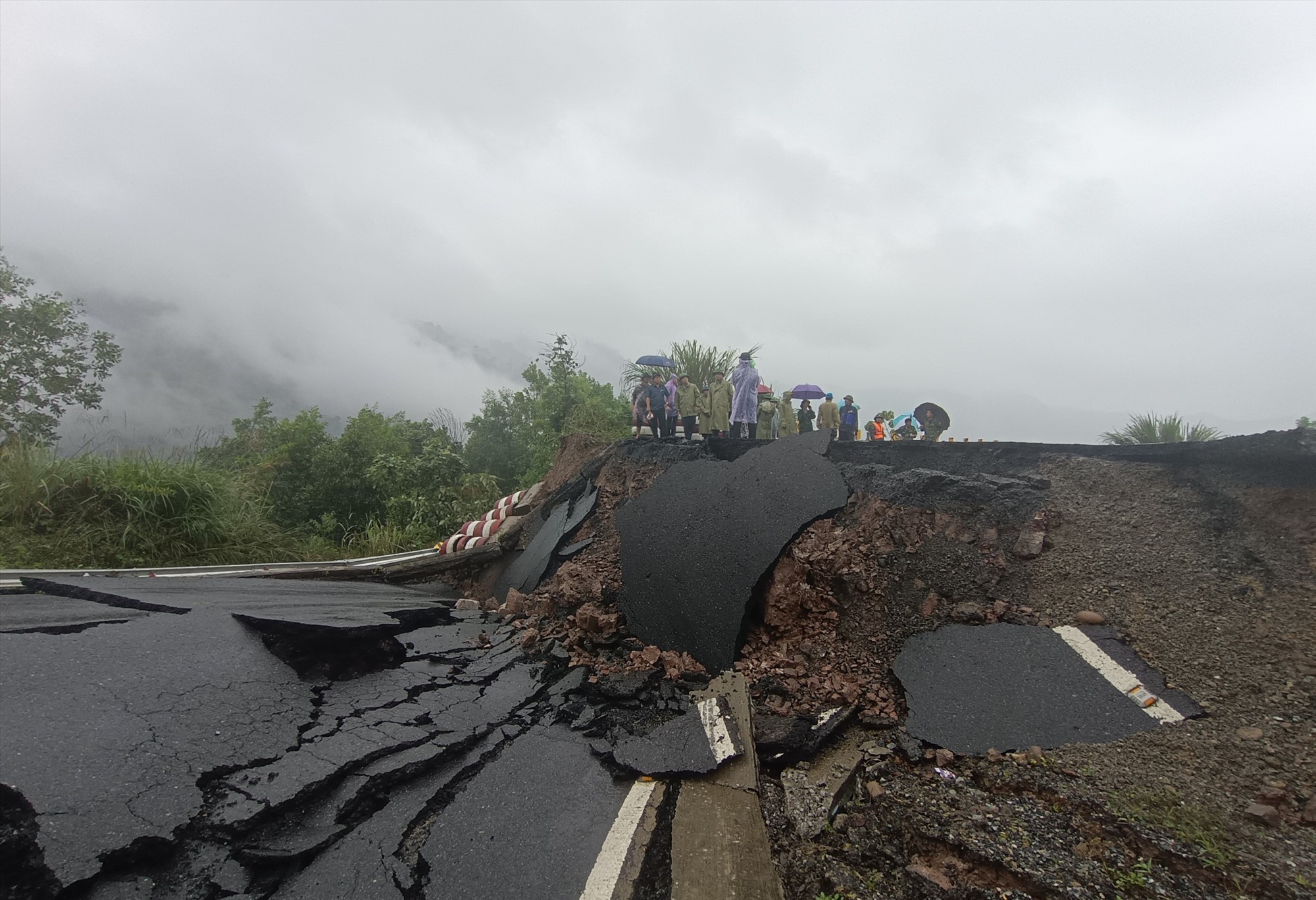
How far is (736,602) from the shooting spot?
4148 millimetres

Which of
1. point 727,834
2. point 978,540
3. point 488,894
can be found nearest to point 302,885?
point 488,894

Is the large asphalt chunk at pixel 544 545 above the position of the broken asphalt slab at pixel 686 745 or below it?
above

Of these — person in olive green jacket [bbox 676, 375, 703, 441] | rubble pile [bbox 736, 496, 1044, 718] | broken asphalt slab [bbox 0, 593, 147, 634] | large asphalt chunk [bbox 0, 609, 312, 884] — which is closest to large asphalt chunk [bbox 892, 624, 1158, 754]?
rubble pile [bbox 736, 496, 1044, 718]

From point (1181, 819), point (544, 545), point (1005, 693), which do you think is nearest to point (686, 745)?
point (1005, 693)

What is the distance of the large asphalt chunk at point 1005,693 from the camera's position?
119 inches

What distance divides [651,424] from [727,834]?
853 cm

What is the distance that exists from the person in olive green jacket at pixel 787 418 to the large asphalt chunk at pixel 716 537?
6.83 m

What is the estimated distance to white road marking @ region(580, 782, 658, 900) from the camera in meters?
2.35

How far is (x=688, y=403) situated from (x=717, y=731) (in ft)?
25.3

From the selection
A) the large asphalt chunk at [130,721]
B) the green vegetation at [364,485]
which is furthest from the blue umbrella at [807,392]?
the large asphalt chunk at [130,721]

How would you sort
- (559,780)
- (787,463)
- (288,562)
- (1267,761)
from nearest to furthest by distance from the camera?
1. (1267,761)
2. (559,780)
3. (787,463)
4. (288,562)

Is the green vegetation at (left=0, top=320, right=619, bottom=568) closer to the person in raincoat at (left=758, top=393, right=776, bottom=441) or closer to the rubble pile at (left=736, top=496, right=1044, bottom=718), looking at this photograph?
the person in raincoat at (left=758, top=393, right=776, bottom=441)

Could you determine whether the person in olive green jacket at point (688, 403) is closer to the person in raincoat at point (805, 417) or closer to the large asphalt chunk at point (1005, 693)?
the person in raincoat at point (805, 417)

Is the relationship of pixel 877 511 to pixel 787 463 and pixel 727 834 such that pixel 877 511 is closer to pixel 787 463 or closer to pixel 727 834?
pixel 787 463
